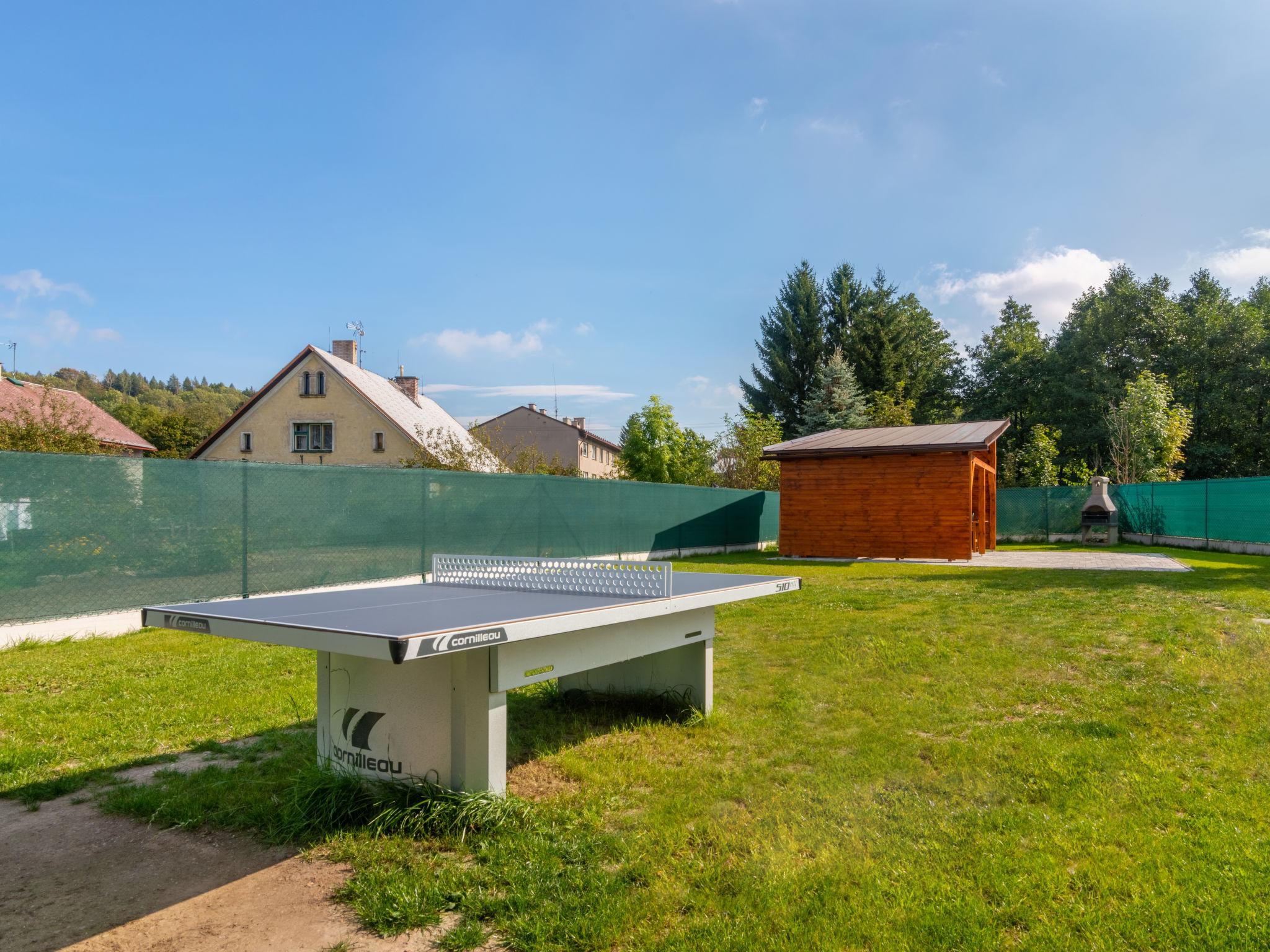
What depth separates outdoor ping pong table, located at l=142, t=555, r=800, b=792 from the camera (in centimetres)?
317

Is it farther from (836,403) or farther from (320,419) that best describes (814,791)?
(836,403)

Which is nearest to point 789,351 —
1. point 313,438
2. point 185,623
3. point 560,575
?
point 313,438

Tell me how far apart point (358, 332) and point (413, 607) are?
36.4 m

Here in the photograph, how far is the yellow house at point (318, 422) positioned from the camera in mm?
32938

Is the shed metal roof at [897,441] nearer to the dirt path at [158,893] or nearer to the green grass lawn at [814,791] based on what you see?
the green grass lawn at [814,791]

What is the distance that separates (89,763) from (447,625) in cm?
305

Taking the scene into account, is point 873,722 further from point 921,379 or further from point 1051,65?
point 921,379

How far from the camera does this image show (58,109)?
1631cm

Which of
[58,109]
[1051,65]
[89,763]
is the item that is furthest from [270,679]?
[1051,65]

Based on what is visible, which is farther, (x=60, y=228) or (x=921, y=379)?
(x=921, y=379)

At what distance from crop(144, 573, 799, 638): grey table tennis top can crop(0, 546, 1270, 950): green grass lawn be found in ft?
3.09

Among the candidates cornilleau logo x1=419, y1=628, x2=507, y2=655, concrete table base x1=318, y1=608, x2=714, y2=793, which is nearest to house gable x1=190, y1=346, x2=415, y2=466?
concrete table base x1=318, y1=608, x2=714, y2=793

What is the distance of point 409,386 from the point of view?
135 ft

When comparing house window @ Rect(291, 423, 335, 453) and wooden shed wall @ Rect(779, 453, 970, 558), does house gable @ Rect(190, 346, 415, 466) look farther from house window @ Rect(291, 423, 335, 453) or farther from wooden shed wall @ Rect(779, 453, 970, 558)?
wooden shed wall @ Rect(779, 453, 970, 558)
